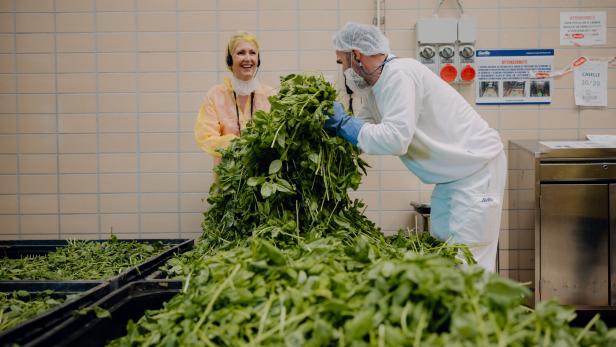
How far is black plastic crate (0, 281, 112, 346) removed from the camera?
3.39 feet

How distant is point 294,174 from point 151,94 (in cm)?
207

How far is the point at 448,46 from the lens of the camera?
327 cm

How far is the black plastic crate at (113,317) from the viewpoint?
108 centimetres

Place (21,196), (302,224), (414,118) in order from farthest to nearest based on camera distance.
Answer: (21,196)
(414,118)
(302,224)

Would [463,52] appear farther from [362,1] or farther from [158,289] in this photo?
[158,289]

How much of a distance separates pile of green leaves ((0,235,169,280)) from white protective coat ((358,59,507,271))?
118cm

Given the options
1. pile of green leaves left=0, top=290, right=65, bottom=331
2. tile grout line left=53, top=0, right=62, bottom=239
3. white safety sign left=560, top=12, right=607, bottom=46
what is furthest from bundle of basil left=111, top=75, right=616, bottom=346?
white safety sign left=560, top=12, right=607, bottom=46

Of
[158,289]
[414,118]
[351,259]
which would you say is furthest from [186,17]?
[351,259]

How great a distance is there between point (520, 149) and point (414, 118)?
62.8 inches

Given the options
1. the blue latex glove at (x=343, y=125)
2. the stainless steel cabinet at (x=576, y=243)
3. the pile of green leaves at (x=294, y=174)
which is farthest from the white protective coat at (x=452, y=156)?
the stainless steel cabinet at (x=576, y=243)

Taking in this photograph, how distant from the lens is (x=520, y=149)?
3188 millimetres

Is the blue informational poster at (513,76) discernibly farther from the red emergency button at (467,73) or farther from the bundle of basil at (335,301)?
the bundle of basil at (335,301)

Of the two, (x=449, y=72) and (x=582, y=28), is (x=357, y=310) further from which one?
(x=582, y=28)

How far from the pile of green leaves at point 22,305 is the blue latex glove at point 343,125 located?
1031 millimetres
